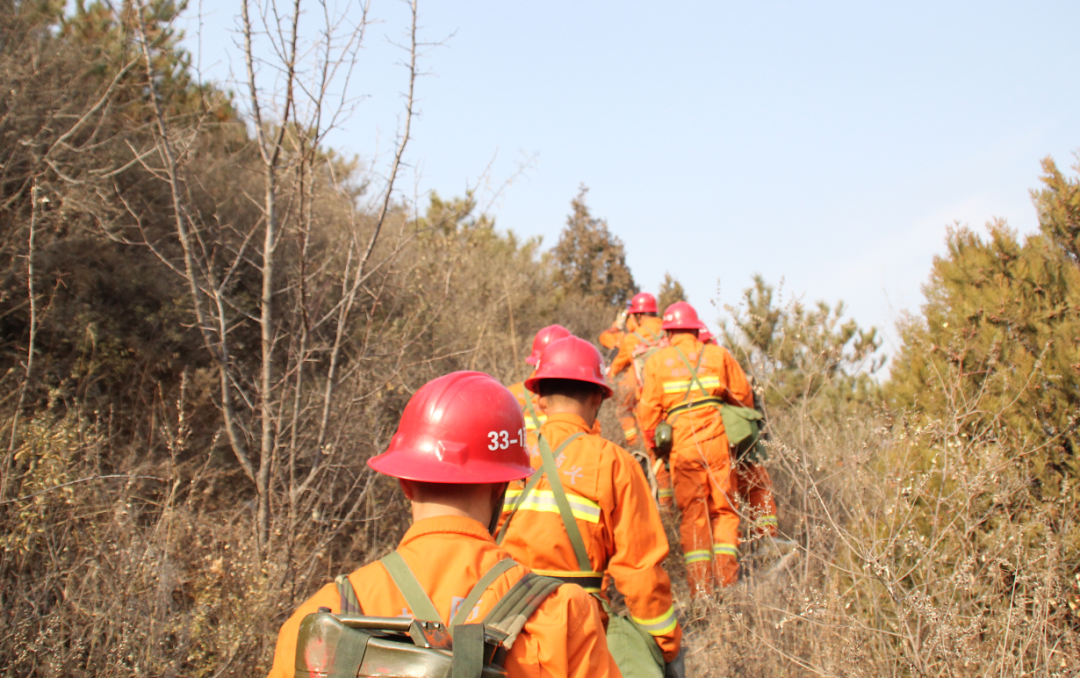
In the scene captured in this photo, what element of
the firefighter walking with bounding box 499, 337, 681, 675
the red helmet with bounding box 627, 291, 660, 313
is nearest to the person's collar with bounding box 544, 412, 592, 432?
the firefighter walking with bounding box 499, 337, 681, 675

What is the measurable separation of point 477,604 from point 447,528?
0.65ft

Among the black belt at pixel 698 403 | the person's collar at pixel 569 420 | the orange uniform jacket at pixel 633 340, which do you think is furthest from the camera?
the orange uniform jacket at pixel 633 340

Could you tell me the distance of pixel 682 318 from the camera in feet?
20.6

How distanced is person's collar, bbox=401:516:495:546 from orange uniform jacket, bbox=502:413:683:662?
44.3 inches

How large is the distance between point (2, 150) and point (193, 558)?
156 inches

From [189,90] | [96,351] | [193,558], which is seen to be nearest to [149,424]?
[96,351]

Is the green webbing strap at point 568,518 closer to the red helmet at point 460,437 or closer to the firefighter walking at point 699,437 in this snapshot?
the red helmet at point 460,437

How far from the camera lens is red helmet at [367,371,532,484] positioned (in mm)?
1682

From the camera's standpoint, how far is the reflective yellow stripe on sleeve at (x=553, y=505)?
2.67 metres

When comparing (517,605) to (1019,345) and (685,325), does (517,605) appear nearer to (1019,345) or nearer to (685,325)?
(1019,345)

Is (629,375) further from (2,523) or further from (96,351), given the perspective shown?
(2,523)

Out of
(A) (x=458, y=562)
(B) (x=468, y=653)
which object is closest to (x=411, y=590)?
(A) (x=458, y=562)

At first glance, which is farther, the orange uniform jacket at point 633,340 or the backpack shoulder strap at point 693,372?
the orange uniform jacket at point 633,340

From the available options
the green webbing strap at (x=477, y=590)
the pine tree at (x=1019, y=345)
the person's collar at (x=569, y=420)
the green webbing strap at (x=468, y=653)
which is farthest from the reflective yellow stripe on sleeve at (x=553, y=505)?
the pine tree at (x=1019, y=345)
